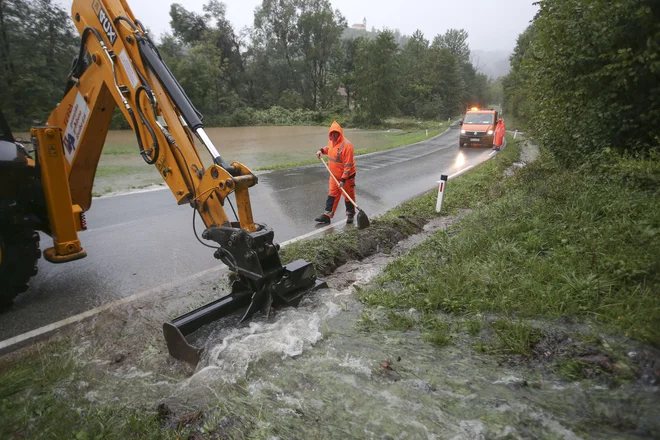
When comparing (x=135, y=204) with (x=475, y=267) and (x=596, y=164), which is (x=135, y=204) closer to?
(x=475, y=267)

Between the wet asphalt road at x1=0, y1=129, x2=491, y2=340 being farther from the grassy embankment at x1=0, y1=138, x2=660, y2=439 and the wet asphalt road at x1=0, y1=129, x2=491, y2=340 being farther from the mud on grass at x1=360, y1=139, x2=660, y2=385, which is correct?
the mud on grass at x1=360, y1=139, x2=660, y2=385

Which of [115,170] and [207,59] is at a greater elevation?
[207,59]

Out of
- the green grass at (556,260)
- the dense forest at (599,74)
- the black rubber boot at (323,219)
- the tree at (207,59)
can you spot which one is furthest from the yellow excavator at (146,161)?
the tree at (207,59)

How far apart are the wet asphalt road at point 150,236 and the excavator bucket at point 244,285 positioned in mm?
1656

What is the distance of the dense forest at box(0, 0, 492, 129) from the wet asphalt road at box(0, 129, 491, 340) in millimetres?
23472

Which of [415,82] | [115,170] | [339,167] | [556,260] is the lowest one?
[556,260]

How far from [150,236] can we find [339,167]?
354 centimetres

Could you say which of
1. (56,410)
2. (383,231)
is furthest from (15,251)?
(383,231)

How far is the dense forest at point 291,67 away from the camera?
40881 millimetres

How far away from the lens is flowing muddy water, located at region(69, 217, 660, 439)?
2371mm

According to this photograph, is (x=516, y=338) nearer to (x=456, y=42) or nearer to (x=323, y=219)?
(x=323, y=219)

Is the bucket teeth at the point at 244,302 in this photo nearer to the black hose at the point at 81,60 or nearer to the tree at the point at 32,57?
the black hose at the point at 81,60

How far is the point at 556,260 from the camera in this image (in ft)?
13.6

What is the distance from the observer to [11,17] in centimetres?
2594
